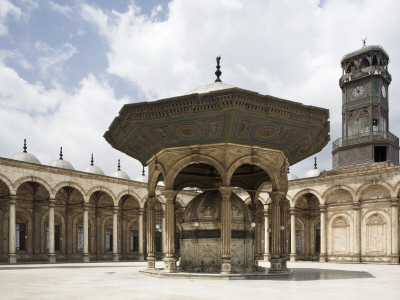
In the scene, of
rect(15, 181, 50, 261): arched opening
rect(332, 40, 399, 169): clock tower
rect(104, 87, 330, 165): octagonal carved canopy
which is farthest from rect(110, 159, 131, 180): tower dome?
rect(104, 87, 330, 165): octagonal carved canopy

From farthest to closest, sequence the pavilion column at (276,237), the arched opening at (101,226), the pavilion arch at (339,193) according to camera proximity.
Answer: the arched opening at (101,226) < the pavilion arch at (339,193) < the pavilion column at (276,237)

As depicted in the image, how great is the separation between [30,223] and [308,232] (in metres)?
21.0

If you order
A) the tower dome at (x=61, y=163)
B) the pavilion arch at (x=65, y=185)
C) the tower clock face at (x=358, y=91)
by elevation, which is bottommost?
the pavilion arch at (x=65, y=185)

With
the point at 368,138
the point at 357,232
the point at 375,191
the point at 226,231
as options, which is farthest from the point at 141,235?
the point at 226,231

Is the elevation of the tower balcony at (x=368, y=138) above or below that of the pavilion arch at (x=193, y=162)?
above

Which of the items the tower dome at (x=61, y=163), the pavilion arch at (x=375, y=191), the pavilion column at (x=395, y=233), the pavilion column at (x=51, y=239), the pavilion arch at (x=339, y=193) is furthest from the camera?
the tower dome at (x=61, y=163)

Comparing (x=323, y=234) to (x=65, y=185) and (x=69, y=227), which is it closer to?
(x=65, y=185)

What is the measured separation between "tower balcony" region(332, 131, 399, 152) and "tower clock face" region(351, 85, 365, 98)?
3130 mm

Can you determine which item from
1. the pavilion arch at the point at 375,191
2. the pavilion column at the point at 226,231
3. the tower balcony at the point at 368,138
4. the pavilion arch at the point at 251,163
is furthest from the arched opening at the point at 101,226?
the pavilion column at the point at 226,231

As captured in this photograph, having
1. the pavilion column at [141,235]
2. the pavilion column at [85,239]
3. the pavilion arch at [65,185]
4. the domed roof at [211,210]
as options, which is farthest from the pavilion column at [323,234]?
the domed roof at [211,210]

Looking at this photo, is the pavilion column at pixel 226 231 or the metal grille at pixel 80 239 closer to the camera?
the pavilion column at pixel 226 231

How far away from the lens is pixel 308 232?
111ft

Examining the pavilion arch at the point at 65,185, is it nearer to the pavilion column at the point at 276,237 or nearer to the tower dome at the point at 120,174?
the tower dome at the point at 120,174

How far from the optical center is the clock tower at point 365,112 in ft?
103
